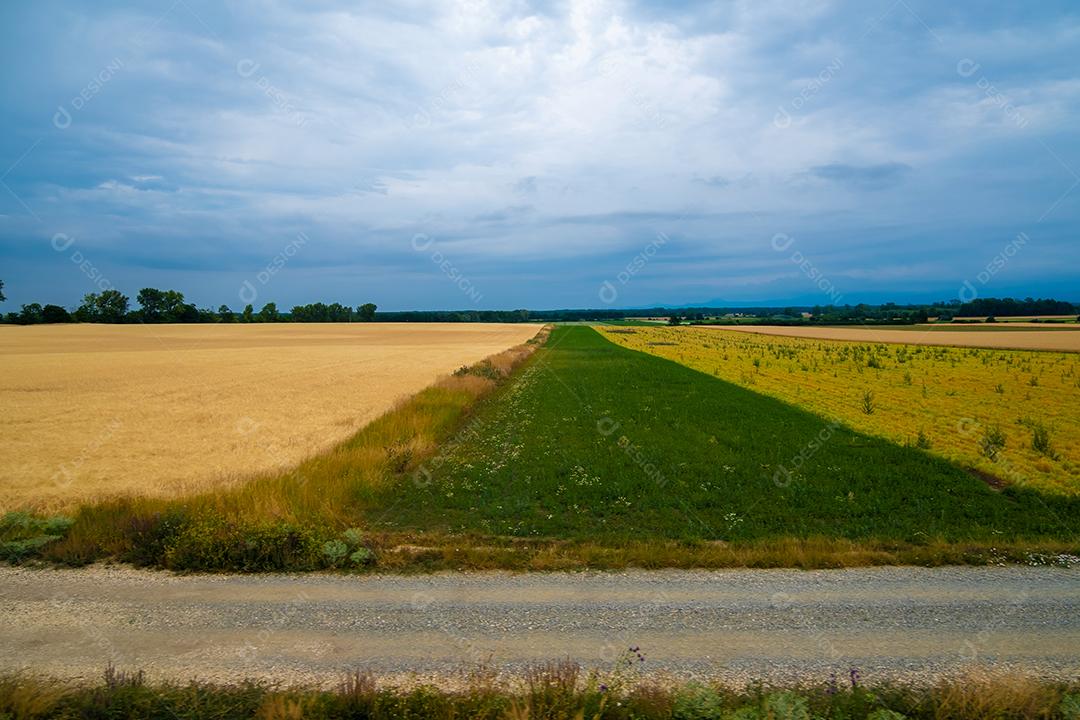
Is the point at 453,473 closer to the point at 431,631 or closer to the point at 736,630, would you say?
the point at 431,631

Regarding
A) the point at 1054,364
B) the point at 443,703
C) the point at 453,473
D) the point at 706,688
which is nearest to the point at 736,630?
the point at 706,688

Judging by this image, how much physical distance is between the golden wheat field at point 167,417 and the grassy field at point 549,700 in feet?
31.1

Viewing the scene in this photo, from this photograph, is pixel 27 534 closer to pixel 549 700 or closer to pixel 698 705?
pixel 549 700

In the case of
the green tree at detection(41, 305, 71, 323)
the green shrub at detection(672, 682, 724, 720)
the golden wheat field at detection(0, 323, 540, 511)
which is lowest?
the golden wheat field at detection(0, 323, 540, 511)

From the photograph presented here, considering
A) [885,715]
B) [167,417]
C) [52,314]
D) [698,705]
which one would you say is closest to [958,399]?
[885,715]

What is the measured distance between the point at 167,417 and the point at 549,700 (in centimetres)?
2669

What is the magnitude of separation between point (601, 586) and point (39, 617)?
25.9 feet

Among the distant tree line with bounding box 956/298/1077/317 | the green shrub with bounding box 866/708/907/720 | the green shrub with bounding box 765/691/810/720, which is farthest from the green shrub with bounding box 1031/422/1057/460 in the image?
the distant tree line with bounding box 956/298/1077/317

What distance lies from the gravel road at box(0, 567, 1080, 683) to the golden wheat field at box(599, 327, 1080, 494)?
957 centimetres

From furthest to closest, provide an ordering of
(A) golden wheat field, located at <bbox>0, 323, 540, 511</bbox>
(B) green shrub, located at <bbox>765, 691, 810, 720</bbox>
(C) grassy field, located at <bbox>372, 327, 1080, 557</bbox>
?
(A) golden wheat field, located at <bbox>0, 323, 540, 511</bbox> → (C) grassy field, located at <bbox>372, 327, 1080, 557</bbox> → (B) green shrub, located at <bbox>765, 691, 810, 720</bbox>

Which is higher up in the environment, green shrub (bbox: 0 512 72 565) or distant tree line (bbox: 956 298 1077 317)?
distant tree line (bbox: 956 298 1077 317)

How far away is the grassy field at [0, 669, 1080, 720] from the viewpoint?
18.2 ft

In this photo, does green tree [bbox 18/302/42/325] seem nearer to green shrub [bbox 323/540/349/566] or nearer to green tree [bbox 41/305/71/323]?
green tree [bbox 41/305/71/323]

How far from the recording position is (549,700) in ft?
18.8
